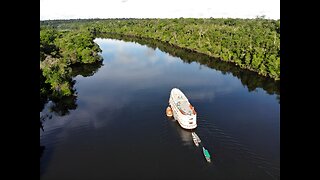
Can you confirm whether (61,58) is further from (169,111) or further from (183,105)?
(183,105)

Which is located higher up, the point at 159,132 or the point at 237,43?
the point at 237,43

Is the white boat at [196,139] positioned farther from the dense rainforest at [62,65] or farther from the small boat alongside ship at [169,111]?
the dense rainforest at [62,65]

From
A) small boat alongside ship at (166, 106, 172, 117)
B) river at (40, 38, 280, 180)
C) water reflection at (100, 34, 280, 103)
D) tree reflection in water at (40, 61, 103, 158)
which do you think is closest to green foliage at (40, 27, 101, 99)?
tree reflection in water at (40, 61, 103, 158)

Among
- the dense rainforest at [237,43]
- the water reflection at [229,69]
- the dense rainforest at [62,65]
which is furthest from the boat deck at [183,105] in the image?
the water reflection at [229,69]

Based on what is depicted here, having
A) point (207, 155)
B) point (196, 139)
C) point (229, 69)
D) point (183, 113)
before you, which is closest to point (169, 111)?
point (183, 113)

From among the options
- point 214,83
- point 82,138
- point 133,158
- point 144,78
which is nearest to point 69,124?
point 82,138

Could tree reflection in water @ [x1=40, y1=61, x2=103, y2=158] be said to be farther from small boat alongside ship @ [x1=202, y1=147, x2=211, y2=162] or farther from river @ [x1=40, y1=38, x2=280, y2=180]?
small boat alongside ship @ [x1=202, y1=147, x2=211, y2=162]
